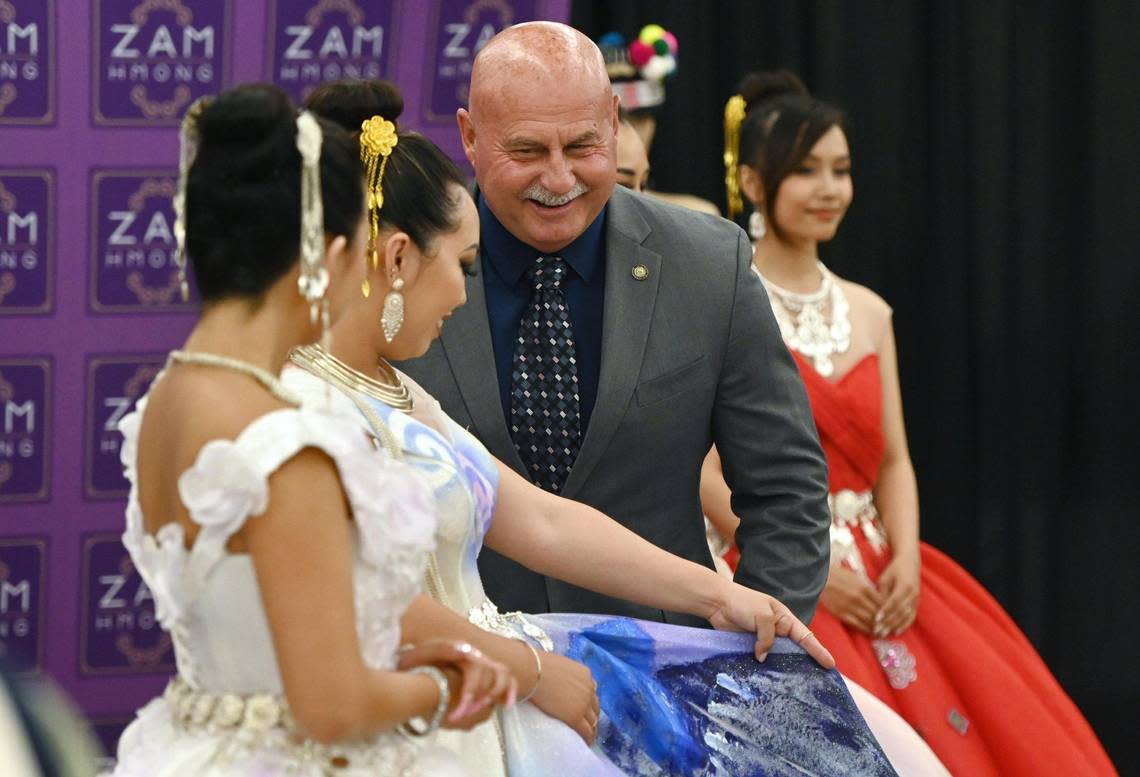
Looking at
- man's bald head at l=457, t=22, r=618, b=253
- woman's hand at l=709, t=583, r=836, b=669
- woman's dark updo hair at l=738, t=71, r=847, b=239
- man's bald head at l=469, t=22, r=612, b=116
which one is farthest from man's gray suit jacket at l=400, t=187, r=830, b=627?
woman's dark updo hair at l=738, t=71, r=847, b=239

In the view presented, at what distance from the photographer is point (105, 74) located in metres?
3.63

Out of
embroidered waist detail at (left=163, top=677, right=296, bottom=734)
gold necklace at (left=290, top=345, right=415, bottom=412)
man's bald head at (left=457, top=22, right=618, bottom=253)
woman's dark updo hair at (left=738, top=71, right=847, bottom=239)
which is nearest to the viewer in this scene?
embroidered waist detail at (left=163, top=677, right=296, bottom=734)

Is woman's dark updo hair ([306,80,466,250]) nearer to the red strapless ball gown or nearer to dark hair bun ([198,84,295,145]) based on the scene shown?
dark hair bun ([198,84,295,145])

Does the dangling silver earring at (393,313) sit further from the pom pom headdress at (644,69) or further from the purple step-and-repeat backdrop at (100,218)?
the pom pom headdress at (644,69)

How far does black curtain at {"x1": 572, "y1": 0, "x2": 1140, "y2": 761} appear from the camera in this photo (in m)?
4.72

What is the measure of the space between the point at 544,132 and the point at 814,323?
55.9 inches

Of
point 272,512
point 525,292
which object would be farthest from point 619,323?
point 272,512

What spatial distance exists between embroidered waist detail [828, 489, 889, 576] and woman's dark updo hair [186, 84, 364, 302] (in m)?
2.31

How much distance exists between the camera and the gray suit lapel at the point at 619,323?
2.68 meters

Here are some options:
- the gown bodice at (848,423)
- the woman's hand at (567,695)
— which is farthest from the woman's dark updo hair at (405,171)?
the gown bodice at (848,423)

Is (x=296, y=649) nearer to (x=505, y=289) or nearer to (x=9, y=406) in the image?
(x=505, y=289)

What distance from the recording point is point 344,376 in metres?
2.07

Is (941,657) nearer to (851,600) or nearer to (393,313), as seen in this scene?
(851,600)

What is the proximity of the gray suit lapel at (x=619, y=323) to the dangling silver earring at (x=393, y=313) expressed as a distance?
25.0 inches
